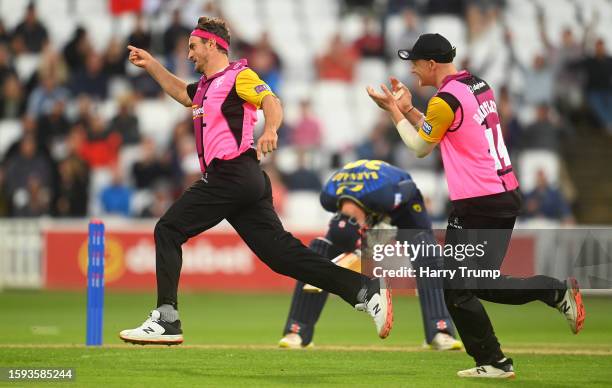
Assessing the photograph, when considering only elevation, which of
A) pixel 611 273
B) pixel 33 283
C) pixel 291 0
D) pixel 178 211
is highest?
pixel 291 0

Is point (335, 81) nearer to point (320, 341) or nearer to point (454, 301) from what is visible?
point (320, 341)

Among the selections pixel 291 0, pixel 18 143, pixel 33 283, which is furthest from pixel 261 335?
pixel 291 0

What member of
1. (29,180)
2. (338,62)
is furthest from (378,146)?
(29,180)

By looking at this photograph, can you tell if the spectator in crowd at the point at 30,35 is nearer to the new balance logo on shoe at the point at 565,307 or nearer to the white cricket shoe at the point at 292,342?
the white cricket shoe at the point at 292,342

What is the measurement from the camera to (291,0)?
2739cm

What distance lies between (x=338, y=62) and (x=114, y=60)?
4372mm

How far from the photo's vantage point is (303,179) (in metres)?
22.8

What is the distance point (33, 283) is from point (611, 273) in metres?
10.3

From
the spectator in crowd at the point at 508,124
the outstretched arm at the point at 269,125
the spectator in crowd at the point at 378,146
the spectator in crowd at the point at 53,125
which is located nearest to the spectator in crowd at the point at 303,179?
the spectator in crowd at the point at 378,146

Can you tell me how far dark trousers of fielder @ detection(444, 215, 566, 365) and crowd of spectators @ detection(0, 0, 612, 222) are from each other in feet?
42.2

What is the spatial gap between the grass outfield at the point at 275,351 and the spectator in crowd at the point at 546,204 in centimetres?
347

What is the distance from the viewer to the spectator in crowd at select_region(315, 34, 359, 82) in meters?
24.9

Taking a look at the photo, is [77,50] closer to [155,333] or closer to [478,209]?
[155,333]

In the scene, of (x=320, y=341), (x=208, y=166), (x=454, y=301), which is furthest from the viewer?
(x=320, y=341)
